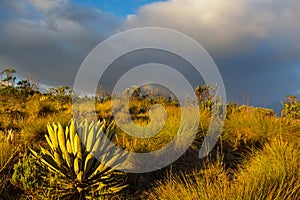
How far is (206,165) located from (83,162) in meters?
2.59

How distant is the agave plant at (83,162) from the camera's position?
4352 millimetres

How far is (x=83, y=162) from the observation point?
4492 mm

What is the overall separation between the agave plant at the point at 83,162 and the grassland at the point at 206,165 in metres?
0.20

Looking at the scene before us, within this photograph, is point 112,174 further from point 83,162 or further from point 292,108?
point 292,108

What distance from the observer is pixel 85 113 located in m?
11.3

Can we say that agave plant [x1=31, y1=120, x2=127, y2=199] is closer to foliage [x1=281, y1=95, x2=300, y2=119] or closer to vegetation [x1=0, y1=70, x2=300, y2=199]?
vegetation [x1=0, y1=70, x2=300, y2=199]

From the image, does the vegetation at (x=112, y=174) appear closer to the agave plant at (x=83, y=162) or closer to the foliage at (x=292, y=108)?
the agave plant at (x=83, y=162)

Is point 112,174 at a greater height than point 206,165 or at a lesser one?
lesser

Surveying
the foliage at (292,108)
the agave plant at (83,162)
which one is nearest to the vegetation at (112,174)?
the agave plant at (83,162)

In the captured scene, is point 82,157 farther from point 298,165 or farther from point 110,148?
point 298,165

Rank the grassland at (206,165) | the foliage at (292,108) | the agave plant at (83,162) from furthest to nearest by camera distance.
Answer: the foliage at (292,108)
the agave plant at (83,162)
the grassland at (206,165)

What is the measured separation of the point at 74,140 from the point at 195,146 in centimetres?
349

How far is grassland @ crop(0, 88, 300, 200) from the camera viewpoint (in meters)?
3.87

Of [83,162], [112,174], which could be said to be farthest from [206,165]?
[83,162]
